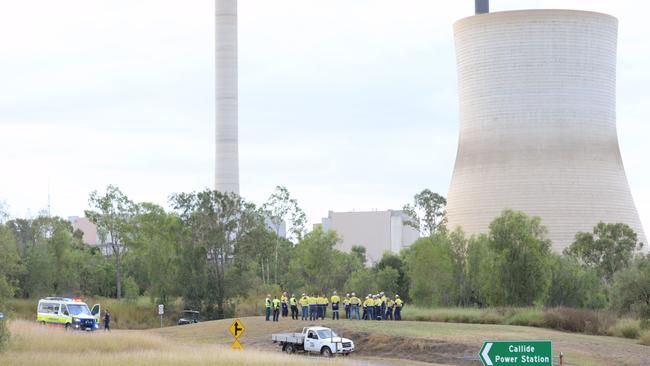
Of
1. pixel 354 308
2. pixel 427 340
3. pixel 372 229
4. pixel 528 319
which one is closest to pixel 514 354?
pixel 427 340

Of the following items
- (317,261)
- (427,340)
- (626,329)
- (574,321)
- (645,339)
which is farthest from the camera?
(317,261)

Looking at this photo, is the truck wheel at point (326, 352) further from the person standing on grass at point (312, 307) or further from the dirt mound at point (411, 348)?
the person standing on grass at point (312, 307)

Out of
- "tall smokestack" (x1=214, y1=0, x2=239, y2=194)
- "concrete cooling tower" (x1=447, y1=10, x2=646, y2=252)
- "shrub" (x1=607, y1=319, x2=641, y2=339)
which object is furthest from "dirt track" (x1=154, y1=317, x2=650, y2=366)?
"tall smokestack" (x1=214, y1=0, x2=239, y2=194)

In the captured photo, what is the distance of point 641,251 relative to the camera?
71.9m

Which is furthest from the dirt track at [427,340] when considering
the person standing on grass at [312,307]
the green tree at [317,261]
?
the green tree at [317,261]

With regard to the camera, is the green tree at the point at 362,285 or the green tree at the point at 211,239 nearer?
the green tree at the point at 211,239

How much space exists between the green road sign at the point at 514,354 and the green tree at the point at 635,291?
29.3 metres

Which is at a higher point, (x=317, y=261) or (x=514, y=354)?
(x=317, y=261)

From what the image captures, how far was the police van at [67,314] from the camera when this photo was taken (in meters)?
39.6

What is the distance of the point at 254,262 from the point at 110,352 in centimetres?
3308

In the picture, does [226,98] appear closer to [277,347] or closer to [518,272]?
[518,272]

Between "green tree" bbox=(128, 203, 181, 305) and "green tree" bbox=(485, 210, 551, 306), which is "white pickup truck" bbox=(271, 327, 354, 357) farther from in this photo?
"green tree" bbox=(128, 203, 181, 305)

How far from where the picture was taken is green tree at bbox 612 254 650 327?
39.2 m

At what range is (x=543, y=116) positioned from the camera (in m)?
68.7
